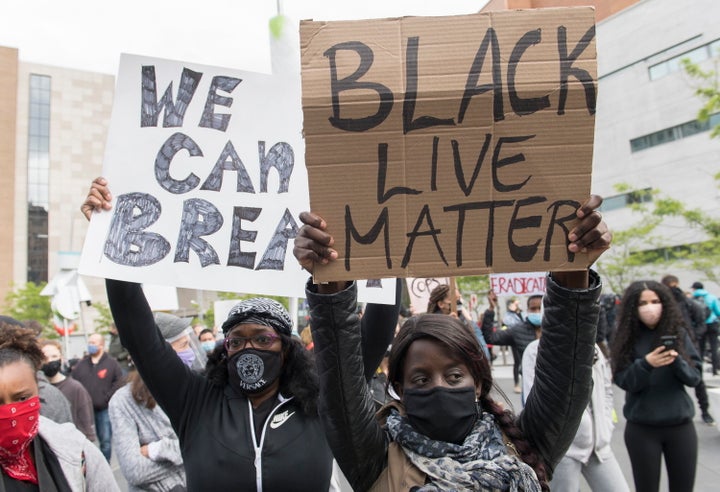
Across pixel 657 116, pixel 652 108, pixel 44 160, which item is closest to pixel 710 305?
pixel 657 116

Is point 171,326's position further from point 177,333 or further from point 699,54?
point 699,54

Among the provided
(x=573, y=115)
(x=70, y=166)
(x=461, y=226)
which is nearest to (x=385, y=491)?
(x=461, y=226)

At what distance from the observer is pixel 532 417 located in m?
1.96

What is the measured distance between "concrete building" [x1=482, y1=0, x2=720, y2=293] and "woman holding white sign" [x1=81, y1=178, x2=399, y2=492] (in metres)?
32.7

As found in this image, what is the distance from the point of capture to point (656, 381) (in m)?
4.30

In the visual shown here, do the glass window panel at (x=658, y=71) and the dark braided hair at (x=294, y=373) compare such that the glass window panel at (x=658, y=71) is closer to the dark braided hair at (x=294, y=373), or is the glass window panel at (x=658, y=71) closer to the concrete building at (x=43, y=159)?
the dark braided hair at (x=294, y=373)

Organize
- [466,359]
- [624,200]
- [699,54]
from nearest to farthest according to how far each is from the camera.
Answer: [466,359], [699,54], [624,200]

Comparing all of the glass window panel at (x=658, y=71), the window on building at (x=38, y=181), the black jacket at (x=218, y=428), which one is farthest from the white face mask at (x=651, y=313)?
the window on building at (x=38, y=181)

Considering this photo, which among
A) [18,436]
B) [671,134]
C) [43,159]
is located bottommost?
[18,436]

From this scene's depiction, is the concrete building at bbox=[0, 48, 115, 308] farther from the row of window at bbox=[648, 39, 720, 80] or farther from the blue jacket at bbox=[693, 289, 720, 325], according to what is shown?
the blue jacket at bbox=[693, 289, 720, 325]

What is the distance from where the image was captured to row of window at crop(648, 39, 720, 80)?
111ft

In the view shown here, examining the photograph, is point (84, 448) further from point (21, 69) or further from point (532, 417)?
point (21, 69)

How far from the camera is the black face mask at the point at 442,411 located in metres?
1.86

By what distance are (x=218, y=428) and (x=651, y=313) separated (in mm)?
3261
